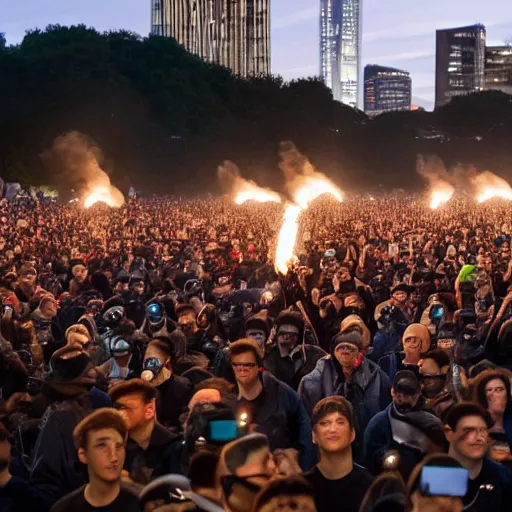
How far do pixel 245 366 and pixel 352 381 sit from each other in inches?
35.6

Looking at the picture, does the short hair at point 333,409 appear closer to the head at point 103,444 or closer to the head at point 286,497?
the head at point 103,444

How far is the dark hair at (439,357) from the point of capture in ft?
25.5

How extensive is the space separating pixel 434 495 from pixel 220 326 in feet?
19.0

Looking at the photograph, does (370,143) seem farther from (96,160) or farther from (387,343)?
(387,343)

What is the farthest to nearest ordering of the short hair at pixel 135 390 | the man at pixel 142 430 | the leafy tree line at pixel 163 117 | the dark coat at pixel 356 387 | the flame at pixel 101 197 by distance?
1. the leafy tree line at pixel 163 117
2. the flame at pixel 101 197
3. the dark coat at pixel 356 387
4. the short hair at pixel 135 390
5. the man at pixel 142 430

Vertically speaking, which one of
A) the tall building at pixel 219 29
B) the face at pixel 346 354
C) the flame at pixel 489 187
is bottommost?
the flame at pixel 489 187


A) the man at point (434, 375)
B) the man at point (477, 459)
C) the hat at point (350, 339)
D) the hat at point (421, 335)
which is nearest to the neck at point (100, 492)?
the man at point (477, 459)

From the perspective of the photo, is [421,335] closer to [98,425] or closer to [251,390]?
[251,390]

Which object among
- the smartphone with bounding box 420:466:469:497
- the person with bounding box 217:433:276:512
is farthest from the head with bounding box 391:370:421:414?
the smartphone with bounding box 420:466:469:497

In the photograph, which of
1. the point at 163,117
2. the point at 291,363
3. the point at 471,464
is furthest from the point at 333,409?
the point at 163,117

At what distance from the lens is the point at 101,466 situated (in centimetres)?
570

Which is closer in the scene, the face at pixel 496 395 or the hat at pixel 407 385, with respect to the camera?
the hat at pixel 407 385

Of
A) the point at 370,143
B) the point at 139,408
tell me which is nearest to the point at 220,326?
the point at 139,408

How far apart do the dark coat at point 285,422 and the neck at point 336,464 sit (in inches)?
47.0
